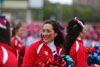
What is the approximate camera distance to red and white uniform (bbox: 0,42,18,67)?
8.21 feet

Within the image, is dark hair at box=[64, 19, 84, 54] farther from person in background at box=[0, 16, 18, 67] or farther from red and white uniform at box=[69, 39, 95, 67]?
person in background at box=[0, 16, 18, 67]

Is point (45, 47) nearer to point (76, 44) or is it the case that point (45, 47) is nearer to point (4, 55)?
point (76, 44)

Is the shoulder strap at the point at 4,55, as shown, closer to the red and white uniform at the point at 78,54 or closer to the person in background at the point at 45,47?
the person in background at the point at 45,47

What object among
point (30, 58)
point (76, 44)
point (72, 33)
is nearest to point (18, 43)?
point (72, 33)

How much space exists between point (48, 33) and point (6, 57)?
1098mm

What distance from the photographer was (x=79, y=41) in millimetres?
4020

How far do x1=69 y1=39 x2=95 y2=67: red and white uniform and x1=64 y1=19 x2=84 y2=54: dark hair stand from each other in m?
0.09

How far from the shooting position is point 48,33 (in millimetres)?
3535

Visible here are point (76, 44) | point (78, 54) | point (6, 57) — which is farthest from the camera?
point (76, 44)

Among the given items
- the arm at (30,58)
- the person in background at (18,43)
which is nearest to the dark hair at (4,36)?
the arm at (30,58)

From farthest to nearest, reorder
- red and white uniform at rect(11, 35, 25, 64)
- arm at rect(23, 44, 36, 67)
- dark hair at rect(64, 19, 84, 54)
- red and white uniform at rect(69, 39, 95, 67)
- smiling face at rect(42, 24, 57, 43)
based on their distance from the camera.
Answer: red and white uniform at rect(11, 35, 25, 64), dark hair at rect(64, 19, 84, 54), red and white uniform at rect(69, 39, 95, 67), smiling face at rect(42, 24, 57, 43), arm at rect(23, 44, 36, 67)

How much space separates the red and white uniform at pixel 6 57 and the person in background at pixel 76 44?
1409 millimetres

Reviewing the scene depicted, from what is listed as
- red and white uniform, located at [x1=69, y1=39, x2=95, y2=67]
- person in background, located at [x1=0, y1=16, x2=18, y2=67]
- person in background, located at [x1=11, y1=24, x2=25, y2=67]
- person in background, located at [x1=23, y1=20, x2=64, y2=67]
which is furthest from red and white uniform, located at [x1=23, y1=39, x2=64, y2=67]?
person in background, located at [x1=11, y1=24, x2=25, y2=67]

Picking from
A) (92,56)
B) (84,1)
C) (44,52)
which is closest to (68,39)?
(92,56)
